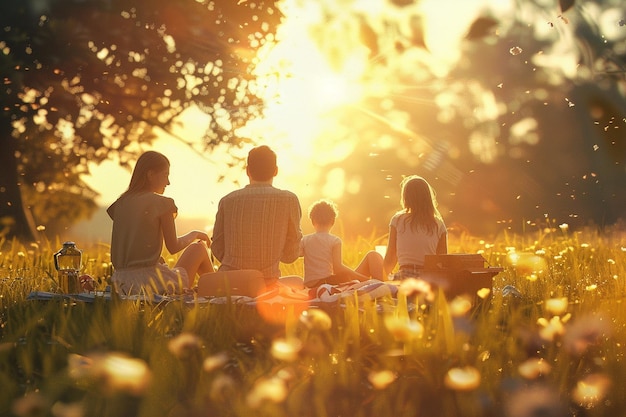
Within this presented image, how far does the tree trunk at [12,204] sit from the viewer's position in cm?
1418

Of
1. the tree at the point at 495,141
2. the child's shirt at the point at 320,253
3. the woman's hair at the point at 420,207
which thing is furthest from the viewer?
the tree at the point at 495,141

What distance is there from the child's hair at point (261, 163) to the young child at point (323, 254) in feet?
3.15

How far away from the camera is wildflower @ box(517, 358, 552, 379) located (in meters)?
4.64

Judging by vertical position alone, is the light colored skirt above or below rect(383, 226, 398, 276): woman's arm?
below

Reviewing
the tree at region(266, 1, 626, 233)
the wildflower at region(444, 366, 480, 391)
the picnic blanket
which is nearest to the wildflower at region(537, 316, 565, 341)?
the wildflower at region(444, 366, 480, 391)

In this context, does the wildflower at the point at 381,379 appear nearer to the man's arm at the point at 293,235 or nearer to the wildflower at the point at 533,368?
the wildflower at the point at 533,368

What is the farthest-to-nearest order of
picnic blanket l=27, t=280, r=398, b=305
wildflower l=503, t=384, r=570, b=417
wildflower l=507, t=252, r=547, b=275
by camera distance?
wildflower l=507, t=252, r=547, b=275, picnic blanket l=27, t=280, r=398, b=305, wildflower l=503, t=384, r=570, b=417

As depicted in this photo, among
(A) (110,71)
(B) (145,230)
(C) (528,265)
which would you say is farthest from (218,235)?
(A) (110,71)

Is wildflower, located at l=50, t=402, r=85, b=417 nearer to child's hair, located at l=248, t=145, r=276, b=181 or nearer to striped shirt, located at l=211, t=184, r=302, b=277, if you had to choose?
striped shirt, located at l=211, t=184, r=302, b=277

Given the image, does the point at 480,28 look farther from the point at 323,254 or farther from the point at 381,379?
the point at 323,254

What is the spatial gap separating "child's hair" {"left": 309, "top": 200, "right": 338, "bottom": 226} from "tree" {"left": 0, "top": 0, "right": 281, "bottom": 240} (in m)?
5.09

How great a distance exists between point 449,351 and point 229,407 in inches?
50.0


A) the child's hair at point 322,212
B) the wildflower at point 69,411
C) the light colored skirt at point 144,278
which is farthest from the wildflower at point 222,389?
the child's hair at point 322,212

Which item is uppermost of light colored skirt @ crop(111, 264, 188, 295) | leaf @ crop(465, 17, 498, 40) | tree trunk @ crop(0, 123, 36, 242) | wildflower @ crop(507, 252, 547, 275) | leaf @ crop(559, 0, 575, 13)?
tree trunk @ crop(0, 123, 36, 242)
